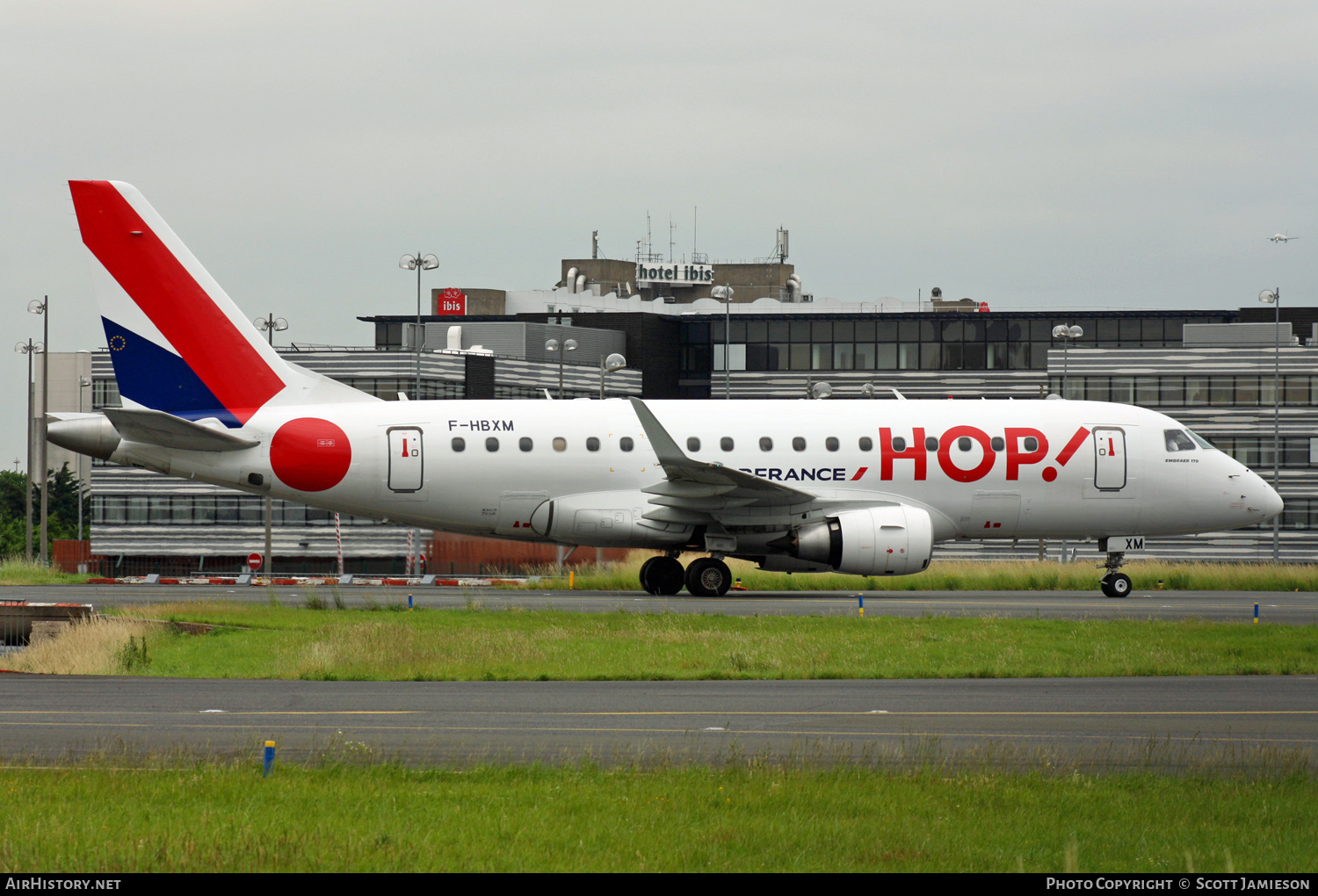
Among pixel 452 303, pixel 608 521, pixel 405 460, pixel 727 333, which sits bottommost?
pixel 608 521

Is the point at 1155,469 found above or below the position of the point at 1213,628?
above

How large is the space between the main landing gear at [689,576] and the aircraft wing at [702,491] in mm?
1061

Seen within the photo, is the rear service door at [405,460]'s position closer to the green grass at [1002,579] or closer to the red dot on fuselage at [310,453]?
the red dot on fuselage at [310,453]

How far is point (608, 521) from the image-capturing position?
31.2 meters

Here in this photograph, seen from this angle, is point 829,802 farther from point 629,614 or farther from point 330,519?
point 330,519

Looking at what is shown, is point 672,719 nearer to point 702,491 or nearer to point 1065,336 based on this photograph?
point 702,491

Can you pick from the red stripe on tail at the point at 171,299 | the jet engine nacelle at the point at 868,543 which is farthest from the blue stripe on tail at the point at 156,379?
the jet engine nacelle at the point at 868,543

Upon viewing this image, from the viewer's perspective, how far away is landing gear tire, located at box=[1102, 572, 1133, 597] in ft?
106

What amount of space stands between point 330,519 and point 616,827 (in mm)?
58219

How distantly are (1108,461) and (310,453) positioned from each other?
16.9 m

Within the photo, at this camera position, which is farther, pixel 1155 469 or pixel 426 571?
pixel 426 571

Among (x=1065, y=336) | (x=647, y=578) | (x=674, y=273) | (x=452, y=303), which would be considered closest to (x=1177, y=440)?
(x=647, y=578)
